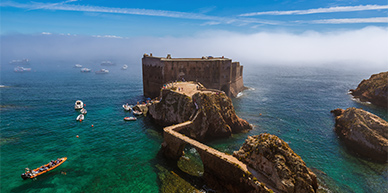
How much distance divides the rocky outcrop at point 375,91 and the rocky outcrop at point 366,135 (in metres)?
41.9

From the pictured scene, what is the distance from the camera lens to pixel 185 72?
236ft

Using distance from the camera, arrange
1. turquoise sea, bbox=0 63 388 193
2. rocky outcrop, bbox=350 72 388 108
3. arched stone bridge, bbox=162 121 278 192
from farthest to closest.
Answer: rocky outcrop, bbox=350 72 388 108
turquoise sea, bbox=0 63 388 193
arched stone bridge, bbox=162 121 278 192

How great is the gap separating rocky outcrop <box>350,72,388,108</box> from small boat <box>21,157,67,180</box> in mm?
102587

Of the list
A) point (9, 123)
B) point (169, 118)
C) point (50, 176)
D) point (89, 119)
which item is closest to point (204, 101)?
point (169, 118)

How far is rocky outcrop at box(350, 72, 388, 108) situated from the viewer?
75.7m

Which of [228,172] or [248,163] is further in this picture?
[228,172]

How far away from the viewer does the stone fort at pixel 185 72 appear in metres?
70.4

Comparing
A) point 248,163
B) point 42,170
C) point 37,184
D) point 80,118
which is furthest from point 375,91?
point 37,184

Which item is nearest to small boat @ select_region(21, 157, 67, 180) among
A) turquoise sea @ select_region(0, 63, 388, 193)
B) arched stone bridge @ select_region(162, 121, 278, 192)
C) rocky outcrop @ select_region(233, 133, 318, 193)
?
turquoise sea @ select_region(0, 63, 388, 193)

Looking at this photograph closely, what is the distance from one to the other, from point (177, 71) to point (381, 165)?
5741 centimetres

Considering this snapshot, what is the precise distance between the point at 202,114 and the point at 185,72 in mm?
30603

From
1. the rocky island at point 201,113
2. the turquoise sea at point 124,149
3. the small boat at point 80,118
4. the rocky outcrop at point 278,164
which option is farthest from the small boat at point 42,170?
the rocky outcrop at point 278,164

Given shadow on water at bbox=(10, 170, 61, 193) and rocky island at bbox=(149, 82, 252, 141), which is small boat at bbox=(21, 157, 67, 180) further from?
rocky island at bbox=(149, 82, 252, 141)

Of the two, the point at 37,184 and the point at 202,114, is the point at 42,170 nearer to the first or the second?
the point at 37,184
